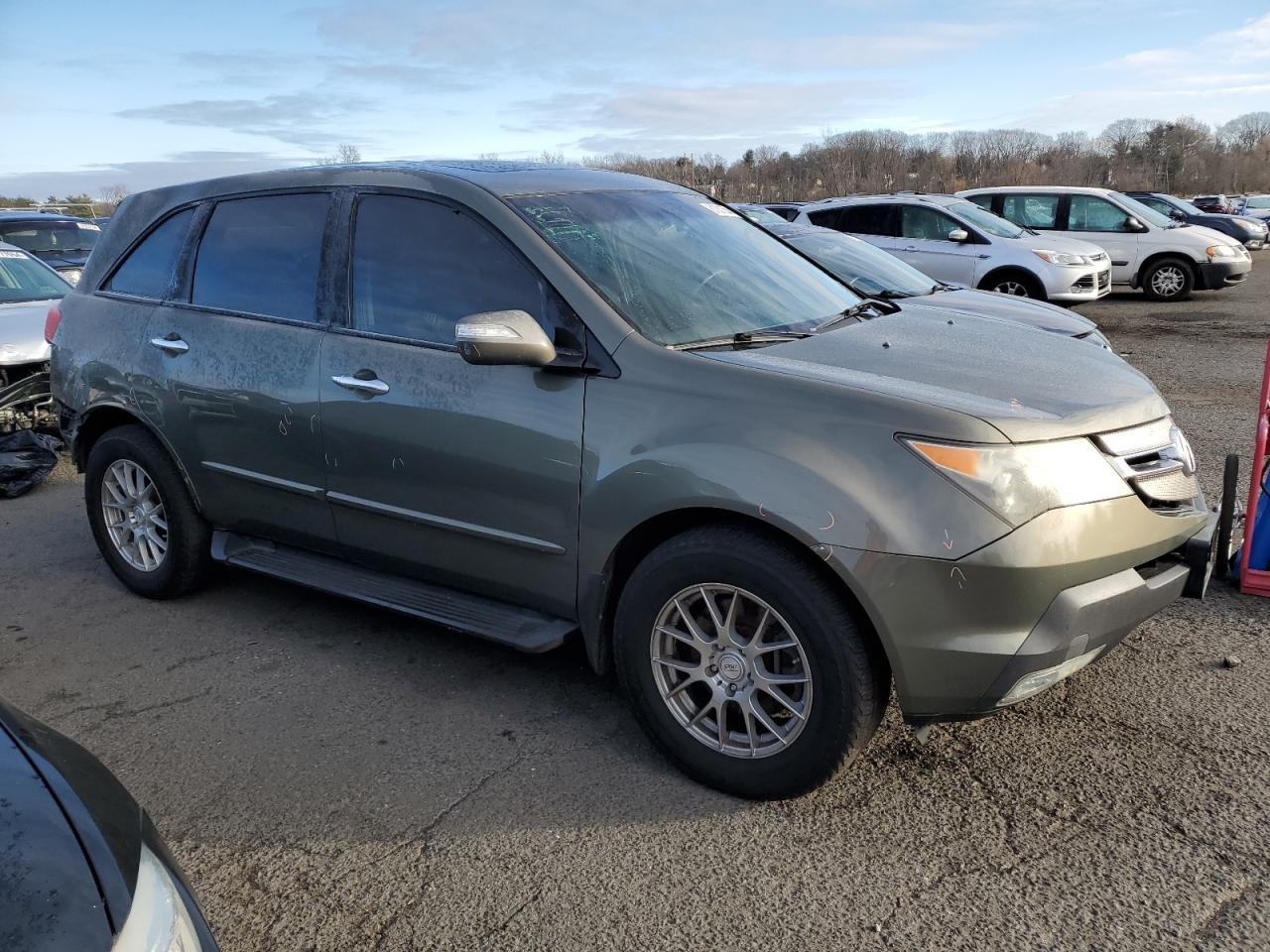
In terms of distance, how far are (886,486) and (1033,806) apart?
42.5 inches

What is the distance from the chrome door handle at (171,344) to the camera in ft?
14.2

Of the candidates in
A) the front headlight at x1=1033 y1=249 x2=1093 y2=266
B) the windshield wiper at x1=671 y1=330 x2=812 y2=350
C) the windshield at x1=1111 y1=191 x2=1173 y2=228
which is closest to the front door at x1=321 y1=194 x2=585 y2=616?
the windshield wiper at x1=671 y1=330 x2=812 y2=350

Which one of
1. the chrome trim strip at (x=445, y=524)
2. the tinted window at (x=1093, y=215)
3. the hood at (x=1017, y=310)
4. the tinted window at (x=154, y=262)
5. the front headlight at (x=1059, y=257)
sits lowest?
the chrome trim strip at (x=445, y=524)

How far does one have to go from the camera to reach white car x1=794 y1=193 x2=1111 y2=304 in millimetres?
13492

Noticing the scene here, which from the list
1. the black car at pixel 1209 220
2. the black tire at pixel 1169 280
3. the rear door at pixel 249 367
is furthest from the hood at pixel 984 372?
the black car at pixel 1209 220

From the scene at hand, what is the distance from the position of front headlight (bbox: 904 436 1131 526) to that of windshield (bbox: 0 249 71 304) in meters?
8.66

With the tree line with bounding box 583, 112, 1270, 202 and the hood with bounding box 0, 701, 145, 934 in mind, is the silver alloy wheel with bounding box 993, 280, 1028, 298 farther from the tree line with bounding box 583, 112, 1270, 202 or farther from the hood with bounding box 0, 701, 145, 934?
the tree line with bounding box 583, 112, 1270, 202

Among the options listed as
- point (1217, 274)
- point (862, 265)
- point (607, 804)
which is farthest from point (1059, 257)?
point (607, 804)

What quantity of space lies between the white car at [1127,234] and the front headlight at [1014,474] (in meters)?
15.4

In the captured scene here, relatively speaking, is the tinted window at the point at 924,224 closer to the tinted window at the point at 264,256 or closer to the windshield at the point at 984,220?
the windshield at the point at 984,220

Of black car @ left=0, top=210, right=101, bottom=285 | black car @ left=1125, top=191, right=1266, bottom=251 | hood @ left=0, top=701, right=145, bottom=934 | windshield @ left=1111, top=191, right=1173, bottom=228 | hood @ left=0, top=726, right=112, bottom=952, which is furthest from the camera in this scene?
black car @ left=1125, top=191, right=1266, bottom=251

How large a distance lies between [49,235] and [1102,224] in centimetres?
1575

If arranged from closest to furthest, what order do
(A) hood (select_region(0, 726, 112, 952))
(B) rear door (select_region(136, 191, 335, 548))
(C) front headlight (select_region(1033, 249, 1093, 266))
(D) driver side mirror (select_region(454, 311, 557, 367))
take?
(A) hood (select_region(0, 726, 112, 952)) → (D) driver side mirror (select_region(454, 311, 557, 367)) → (B) rear door (select_region(136, 191, 335, 548)) → (C) front headlight (select_region(1033, 249, 1093, 266))

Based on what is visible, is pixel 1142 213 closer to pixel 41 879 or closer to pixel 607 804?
pixel 607 804
